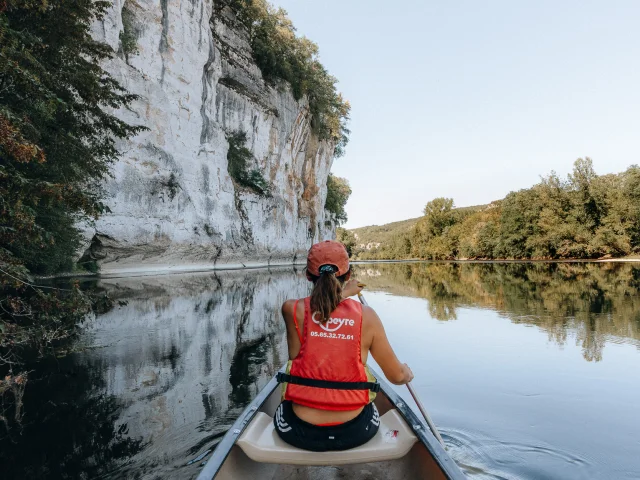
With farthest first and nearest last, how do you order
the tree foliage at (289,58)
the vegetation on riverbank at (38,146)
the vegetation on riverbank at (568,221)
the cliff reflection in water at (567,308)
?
the vegetation on riverbank at (568,221), the tree foliage at (289,58), the cliff reflection in water at (567,308), the vegetation on riverbank at (38,146)

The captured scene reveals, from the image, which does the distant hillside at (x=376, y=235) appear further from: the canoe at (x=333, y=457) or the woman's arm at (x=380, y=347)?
the woman's arm at (x=380, y=347)

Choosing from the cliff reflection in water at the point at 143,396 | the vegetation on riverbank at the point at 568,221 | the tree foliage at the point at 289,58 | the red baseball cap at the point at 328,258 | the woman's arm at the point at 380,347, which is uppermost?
the tree foliage at the point at 289,58

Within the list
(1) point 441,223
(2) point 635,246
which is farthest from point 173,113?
(1) point 441,223

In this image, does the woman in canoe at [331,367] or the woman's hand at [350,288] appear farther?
the woman's hand at [350,288]

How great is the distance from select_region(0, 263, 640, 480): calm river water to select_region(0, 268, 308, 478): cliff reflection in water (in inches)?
0.7

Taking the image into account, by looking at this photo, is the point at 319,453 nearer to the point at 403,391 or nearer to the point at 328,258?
the point at 328,258

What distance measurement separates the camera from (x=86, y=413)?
4.23 meters

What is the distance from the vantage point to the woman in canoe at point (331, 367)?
2223mm

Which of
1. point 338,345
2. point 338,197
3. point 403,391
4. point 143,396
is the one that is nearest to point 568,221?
point 338,197

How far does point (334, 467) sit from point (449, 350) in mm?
5038

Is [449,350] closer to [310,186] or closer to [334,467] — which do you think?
[334,467]

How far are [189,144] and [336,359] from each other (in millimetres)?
23482

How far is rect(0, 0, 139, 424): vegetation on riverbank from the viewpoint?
178 inches

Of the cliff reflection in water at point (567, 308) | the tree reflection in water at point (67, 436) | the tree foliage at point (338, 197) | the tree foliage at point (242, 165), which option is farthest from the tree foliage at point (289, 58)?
the tree reflection in water at point (67, 436)
